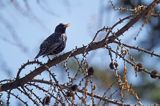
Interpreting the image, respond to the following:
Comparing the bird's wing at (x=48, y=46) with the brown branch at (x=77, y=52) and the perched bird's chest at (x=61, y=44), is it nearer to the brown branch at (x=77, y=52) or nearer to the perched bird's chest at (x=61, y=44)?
the perched bird's chest at (x=61, y=44)

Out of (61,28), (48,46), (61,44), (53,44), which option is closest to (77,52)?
(48,46)

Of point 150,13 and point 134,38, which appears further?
point 134,38

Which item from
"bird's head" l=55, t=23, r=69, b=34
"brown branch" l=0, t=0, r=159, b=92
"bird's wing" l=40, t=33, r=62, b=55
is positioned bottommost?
"brown branch" l=0, t=0, r=159, b=92

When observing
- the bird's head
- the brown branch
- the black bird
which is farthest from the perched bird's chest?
the brown branch

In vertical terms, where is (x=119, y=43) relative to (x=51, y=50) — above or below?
below

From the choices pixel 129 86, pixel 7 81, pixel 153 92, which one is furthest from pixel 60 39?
pixel 153 92

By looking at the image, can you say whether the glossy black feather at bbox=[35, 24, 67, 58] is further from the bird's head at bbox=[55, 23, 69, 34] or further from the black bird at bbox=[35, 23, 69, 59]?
the bird's head at bbox=[55, 23, 69, 34]

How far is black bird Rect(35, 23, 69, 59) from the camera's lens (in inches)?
153

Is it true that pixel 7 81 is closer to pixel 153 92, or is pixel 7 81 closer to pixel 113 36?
pixel 113 36

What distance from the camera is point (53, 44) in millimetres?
4051

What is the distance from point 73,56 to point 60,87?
190 millimetres

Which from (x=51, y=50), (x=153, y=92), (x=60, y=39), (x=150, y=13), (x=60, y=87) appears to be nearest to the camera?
(x=150, y=13)

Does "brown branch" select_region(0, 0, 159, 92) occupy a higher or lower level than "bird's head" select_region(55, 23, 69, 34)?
lower

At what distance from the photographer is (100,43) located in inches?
Result: 112
